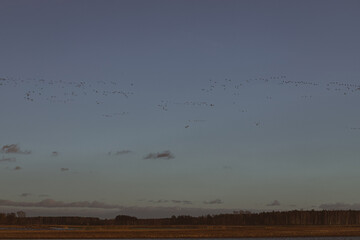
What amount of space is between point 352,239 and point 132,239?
37672mm

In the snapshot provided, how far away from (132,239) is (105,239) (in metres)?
4.79

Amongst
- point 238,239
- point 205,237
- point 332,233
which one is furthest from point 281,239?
point 332,233

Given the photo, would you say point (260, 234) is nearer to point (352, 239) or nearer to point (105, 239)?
point (352, 239)

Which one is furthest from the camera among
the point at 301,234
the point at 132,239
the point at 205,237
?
the point at 301,234

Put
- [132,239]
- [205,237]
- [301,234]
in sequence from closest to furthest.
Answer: [132,239], [205,237], [301,234]

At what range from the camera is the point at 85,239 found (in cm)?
8806

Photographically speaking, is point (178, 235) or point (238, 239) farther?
point (178, 235)

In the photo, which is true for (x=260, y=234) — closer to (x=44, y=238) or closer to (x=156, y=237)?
(x=156, y=237)

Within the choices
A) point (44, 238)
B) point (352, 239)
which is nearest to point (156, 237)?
point (44, 238)

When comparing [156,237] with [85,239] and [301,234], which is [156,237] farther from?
[301,234]

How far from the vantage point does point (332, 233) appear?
345 feet

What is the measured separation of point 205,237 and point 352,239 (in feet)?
83.8

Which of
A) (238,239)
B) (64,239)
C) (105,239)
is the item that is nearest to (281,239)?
(238,239)

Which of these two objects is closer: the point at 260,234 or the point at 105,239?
the point at 105,239
